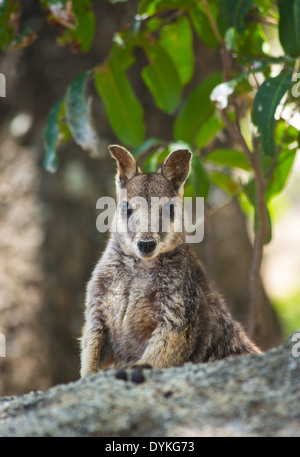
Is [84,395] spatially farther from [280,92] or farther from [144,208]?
[280,92]

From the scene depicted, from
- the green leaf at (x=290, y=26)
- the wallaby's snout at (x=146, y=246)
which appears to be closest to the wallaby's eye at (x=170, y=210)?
the wallaby's snout at (x=146, y=246)

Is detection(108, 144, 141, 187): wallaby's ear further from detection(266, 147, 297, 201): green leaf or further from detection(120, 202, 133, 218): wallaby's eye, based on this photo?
detection(266, 147, 297, 201): green leaf

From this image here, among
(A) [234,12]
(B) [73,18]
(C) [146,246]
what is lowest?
(C) [146,246]

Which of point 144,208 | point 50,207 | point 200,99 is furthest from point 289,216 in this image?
point 144,208

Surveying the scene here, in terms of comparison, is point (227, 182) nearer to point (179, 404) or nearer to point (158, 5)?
point (158, 5)

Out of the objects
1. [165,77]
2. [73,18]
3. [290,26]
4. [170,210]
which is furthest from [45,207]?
[290,26]

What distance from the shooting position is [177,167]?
212 inches

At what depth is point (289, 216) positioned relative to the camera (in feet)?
63.2

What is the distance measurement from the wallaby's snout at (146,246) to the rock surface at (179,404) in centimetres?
101

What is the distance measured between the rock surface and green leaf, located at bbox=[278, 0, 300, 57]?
2329 mm

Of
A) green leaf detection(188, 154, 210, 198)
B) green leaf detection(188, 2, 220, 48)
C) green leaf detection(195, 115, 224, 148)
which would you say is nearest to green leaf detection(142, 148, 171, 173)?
green leaf detection(188, 154, 210, 198)

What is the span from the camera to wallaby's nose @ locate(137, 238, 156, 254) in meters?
4.69

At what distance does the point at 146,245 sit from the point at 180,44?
110 inches
